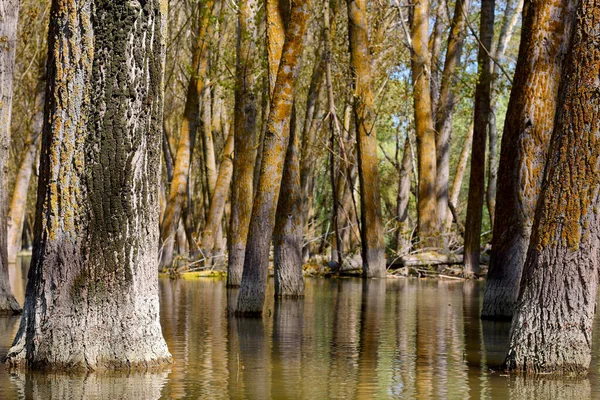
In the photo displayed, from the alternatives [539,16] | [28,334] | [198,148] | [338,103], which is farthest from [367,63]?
[198,148]

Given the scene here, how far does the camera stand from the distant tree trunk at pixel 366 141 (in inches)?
985

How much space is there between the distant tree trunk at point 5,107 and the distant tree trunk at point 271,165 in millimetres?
3526

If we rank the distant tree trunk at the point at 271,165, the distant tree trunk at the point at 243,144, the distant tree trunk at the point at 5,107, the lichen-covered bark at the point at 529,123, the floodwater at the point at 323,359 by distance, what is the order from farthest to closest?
1. the distant tree trunk at the point at 243,144
2. the distant tree trunk at the point at 271,165
3. the distant tree trunk at the point at 5,107
4. the lichen-covered bark at the point at 529,123
5. the floodwater at the point at 323,359

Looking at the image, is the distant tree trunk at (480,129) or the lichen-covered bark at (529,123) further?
the distant tree trunk at (480,129)

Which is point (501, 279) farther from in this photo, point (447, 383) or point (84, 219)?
point (84, 219)

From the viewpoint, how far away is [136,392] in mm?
8484

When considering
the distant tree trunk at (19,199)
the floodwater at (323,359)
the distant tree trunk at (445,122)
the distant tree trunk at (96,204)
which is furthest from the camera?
the distant tree trunk at (19,199)

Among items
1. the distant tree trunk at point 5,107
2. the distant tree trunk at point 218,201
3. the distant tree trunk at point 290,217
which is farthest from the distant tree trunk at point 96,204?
the distant tree trunk at point 218,201

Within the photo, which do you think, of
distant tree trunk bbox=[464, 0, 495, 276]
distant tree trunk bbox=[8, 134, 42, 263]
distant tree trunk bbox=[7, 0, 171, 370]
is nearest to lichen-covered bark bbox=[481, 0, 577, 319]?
distant tree trunk bbox=[464, 0, 495, 276]

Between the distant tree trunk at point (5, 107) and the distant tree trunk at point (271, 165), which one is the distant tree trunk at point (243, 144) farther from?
the distant tree trunk at point (5, 107)

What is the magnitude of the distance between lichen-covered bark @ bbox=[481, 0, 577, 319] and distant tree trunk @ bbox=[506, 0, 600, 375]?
454 centimetres

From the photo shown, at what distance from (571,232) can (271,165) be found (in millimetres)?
6940

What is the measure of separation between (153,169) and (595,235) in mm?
4150

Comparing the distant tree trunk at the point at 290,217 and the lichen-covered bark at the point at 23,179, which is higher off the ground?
the lichen-covered bark at the point at 23,179
